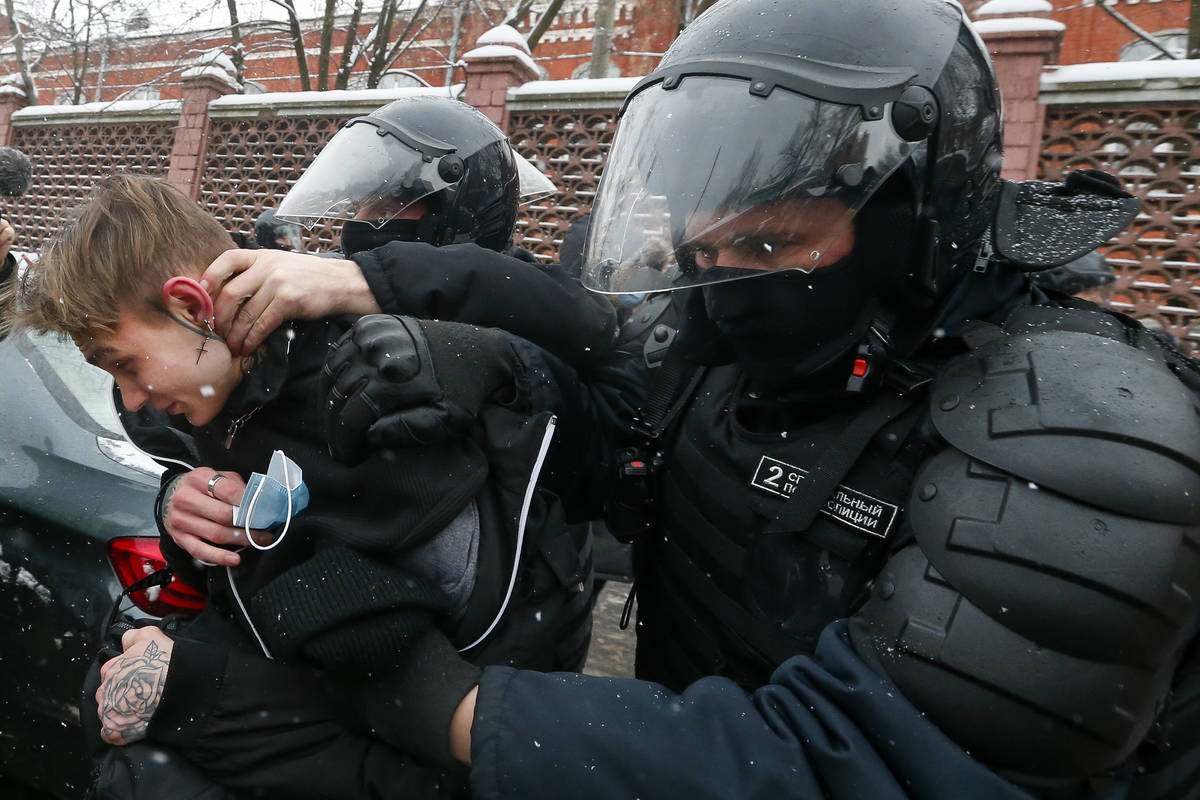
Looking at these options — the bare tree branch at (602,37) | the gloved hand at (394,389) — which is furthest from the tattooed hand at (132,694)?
the bare tree branch at (602,37)

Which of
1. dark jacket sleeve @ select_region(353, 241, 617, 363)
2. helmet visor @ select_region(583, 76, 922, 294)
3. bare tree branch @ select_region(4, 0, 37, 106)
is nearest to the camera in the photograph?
helmet visor @ select_region(583, 76, 922, 294)

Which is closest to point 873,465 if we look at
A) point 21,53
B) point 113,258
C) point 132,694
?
point 132,694

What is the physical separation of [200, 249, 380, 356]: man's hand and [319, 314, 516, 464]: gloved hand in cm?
23

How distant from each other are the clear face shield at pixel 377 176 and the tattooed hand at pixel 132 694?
1.63 m

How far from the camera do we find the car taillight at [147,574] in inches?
77.4

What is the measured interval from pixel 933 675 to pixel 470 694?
1.80 ft

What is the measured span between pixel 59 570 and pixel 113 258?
1.12 metres

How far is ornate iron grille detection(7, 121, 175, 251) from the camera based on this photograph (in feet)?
30.0

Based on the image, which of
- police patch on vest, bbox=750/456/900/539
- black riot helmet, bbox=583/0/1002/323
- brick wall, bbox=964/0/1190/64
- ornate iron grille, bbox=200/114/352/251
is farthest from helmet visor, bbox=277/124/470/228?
brick wall, bbox=964/0/1190/64

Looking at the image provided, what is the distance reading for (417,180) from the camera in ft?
8.49

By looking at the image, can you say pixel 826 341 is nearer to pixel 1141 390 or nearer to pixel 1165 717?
pixel 1141 390

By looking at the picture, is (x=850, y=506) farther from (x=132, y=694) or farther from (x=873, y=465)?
(x=132, y=694)

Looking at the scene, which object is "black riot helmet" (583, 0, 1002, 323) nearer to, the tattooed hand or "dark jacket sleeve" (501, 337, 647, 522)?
"dark jacket sleeve" (501, 337, 647, 522)

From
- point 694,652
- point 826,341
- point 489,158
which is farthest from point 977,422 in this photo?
point 489,158
